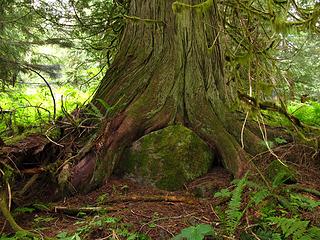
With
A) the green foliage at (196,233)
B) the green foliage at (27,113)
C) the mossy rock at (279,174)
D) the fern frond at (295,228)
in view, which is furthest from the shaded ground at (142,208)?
the green foliage at (27,113)

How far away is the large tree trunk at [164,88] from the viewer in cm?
377

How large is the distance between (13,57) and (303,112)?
7430mm

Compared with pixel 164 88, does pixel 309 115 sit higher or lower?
lower

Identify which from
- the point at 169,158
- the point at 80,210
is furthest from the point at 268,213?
the point at 80,210

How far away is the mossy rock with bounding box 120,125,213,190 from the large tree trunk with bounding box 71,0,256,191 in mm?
127

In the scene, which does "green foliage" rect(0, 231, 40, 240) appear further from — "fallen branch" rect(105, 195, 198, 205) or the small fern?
the small fern

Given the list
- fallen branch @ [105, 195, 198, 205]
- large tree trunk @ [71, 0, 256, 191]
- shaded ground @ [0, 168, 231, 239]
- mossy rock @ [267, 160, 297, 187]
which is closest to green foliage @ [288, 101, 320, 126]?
large tree trunk @ [71, 0, 256, 191]

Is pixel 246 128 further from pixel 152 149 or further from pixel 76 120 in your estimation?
pixel 76 120

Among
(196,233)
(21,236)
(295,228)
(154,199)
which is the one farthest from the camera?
(154,199)

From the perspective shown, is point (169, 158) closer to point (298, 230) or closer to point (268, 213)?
point (268, 213)

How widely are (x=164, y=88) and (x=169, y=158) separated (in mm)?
962

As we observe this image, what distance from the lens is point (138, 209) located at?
3131 millimetres

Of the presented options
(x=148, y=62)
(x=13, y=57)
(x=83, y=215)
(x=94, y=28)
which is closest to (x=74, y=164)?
(x=83, y=215)

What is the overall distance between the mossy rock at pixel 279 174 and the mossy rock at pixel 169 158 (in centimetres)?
72
